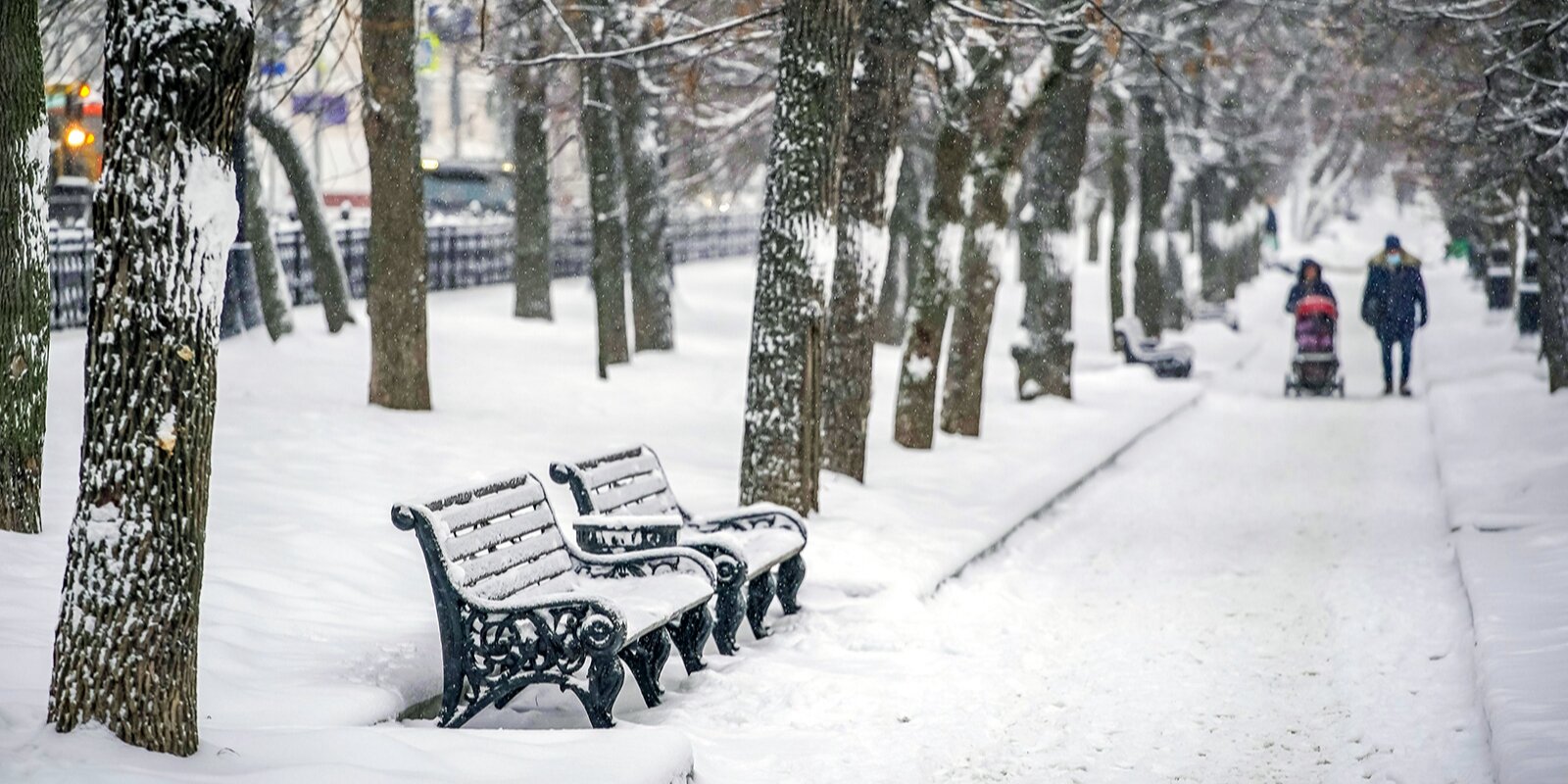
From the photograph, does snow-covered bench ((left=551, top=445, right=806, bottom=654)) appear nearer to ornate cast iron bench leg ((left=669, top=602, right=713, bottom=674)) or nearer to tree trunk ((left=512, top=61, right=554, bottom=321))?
ornate cast iron bench leg ((left=669, top=602, right=713, bottom=674))

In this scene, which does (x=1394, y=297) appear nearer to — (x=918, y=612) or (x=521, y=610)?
(x=918, y=612)

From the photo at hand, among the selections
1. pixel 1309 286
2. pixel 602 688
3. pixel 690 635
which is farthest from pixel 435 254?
pixel 602 688

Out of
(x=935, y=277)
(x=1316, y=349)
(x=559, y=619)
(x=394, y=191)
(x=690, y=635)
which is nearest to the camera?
(x=559, y=619)

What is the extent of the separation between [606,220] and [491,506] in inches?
498

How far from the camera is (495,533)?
7.25m

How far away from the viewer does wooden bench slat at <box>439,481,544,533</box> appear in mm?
6977

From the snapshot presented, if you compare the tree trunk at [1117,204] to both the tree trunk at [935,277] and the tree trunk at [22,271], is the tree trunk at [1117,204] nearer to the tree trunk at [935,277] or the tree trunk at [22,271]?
the tree trunk at [935,277]

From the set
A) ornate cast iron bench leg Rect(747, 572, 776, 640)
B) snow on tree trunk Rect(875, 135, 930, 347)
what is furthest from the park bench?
ornate cast iron bench leg Rect(747, 572, 776, 640)

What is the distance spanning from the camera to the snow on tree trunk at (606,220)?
63.2ft

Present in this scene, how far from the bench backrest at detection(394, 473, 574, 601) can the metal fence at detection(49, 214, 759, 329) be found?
7.19 meters

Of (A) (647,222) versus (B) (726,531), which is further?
(A) (647,222)

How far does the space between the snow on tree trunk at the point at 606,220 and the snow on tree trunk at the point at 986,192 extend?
393cm

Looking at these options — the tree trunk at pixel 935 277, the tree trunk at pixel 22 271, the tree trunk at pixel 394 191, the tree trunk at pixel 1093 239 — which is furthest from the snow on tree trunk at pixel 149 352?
the tree trunk at pixel 1093 239

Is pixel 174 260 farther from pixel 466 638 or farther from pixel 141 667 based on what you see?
pixel 466 638
